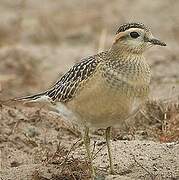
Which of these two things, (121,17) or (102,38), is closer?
(102,38)

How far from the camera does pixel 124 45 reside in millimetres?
5262

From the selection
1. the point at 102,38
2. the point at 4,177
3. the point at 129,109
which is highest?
the point at 102,38

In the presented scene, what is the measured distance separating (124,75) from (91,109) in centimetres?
34

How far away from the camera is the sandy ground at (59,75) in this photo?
567 centimetres

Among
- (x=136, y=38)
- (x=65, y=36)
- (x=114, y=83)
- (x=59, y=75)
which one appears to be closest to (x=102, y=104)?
(x=114, y=83)

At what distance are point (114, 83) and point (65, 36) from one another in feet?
20.2

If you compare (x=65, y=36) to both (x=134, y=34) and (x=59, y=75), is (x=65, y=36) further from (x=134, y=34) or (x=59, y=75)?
(x=134, y=34)

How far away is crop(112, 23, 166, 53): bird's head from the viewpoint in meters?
5.23

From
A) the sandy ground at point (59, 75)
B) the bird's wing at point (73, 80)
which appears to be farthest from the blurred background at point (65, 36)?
the bird's wing at point (73, 80)

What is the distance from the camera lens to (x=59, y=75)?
936 centimetres

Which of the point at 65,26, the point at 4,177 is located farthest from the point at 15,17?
the point at 4,177

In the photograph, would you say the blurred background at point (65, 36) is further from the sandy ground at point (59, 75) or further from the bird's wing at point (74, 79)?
the bird's wing at point (74, 79)

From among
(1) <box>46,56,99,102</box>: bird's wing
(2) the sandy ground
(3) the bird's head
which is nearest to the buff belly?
→ (1) <box>46,56,99,102</box>: bird's wing

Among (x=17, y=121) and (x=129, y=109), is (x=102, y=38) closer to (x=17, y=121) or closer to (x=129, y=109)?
(x=17, y=121)
